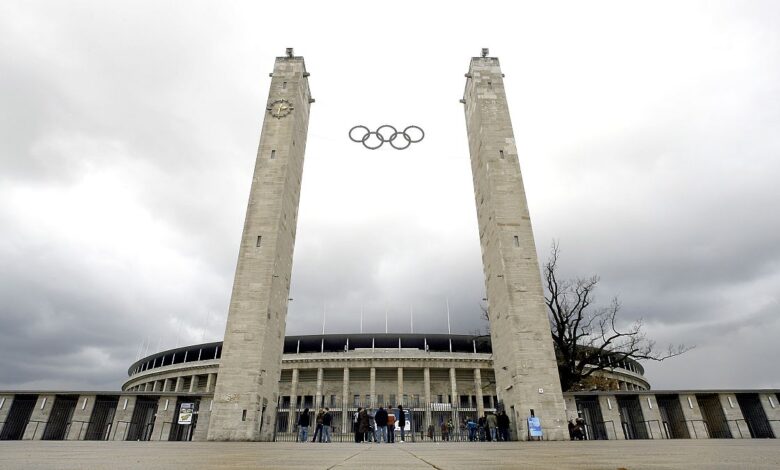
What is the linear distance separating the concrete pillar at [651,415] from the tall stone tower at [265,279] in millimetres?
22648

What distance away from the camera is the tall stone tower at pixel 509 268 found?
25.0 meters

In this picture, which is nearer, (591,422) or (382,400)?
(591,422)

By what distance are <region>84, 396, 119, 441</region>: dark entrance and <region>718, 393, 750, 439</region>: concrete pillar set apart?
3660cm

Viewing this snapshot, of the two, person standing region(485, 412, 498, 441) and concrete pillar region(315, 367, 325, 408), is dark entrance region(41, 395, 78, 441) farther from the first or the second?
concrete pillar region(315, 367, 325, 408)

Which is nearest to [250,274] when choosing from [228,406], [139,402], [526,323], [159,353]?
[228,406]

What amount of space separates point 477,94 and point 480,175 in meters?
6.62

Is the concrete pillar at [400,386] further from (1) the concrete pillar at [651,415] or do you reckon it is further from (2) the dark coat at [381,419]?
(2) the dark coat at [381,419]

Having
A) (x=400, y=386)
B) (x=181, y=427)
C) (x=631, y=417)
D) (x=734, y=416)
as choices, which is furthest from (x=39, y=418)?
(x=734, y=416)

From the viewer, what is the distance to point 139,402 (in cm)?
2664

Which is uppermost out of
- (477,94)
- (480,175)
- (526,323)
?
(477,94)

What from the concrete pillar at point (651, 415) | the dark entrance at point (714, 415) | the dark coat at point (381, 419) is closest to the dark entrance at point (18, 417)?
the dark coat at point (381, 419)

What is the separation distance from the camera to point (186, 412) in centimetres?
2416

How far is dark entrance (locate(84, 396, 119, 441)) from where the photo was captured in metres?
25.8

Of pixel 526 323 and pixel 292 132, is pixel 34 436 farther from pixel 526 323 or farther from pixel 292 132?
pixel 526 323
